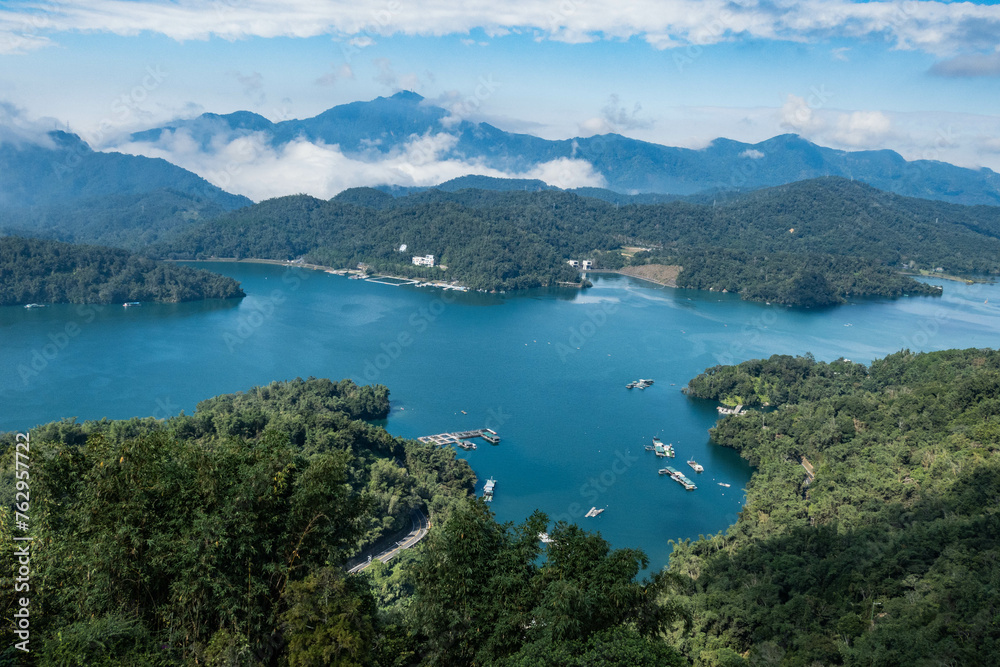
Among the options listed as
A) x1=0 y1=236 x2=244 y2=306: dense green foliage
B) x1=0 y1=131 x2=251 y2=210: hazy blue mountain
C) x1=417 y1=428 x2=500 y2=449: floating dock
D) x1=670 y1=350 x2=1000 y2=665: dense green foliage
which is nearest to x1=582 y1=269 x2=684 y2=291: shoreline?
x1=0 y1=236 x2=244 y2=306: dense green foliage

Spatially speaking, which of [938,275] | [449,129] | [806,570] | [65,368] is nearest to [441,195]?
[449,129]

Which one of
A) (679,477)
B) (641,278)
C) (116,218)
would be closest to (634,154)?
(641,278)

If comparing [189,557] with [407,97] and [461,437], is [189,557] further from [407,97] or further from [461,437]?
[407,97]

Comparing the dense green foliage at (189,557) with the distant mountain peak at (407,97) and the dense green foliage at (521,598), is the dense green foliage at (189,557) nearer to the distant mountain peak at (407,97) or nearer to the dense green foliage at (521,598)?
the dense green foliage at (521,598)

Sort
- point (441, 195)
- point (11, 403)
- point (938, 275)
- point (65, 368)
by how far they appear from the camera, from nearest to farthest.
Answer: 1. point (11, 403)
2. point (65, 368)
3. point (938, 275)
4. point (441, 195)

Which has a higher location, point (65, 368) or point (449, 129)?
point (449, 129)

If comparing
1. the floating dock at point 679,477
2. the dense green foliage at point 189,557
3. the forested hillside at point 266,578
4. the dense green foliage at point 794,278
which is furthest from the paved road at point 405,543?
the dense green foliage at point 794,278

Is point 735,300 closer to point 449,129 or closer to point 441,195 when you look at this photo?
point 441,195
